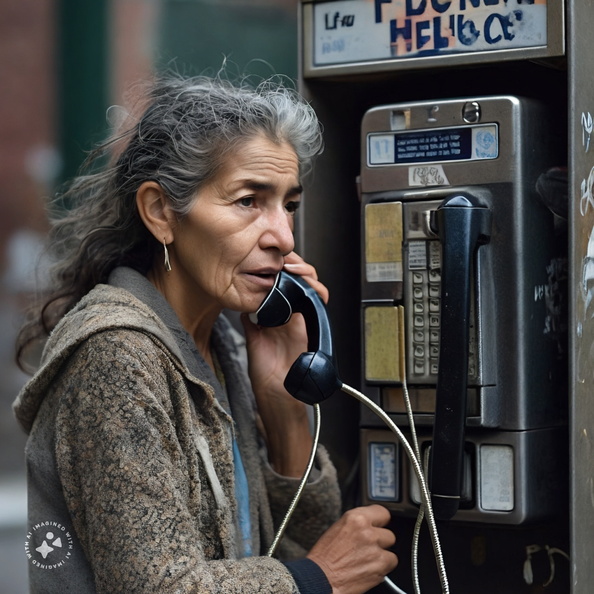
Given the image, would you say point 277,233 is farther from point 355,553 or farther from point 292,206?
point 355,553

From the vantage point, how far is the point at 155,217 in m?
2.21

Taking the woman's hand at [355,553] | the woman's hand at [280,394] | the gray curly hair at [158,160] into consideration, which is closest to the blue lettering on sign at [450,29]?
the gray curly hair at [158,160]

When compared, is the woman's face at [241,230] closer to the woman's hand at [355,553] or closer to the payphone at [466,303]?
the payphone at [466,303]

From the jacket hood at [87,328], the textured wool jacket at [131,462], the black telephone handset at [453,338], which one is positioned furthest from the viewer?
the black telephone handset at [453,338]

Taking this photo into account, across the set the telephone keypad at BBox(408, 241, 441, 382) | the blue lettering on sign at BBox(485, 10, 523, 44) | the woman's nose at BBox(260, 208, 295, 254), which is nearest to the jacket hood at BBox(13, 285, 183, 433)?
the woman's nose at BBox(260, 208, 295, 254)

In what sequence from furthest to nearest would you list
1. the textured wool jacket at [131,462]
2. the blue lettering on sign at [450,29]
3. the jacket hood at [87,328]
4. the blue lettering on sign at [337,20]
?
the blue lettering on sign at [337,20] → the blue lettering on sign at [450,29] → the jacket hood at [87,328] → the textured wool jacket at [131,462]

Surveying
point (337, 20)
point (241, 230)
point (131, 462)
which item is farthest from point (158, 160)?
point (131, 462)

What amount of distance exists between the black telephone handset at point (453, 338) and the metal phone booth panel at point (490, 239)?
0.05 meters

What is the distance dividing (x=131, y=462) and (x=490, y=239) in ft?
2.61

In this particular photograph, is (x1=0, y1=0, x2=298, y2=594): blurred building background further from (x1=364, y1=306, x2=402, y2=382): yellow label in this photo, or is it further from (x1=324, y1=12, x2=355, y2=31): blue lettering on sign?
(x1=364, y1=306, x2=402, y2=382): yellow label

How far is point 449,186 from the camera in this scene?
2219 mm

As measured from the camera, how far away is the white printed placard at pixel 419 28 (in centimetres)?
219

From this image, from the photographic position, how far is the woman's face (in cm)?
216

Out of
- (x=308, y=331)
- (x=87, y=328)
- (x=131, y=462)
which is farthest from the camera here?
(x=308, y=331)
